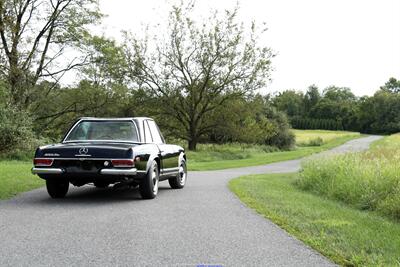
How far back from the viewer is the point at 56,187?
10852 millimetres

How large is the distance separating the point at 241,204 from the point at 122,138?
295cm

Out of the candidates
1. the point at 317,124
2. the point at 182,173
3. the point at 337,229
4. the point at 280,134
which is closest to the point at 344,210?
the point at 337,229

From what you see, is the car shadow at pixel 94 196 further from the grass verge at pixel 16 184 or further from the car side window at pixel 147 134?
the car side window at pixel 147 134

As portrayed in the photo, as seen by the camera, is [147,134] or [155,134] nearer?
[147,134]

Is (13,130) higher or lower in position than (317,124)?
lower

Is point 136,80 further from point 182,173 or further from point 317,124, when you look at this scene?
point 317,124

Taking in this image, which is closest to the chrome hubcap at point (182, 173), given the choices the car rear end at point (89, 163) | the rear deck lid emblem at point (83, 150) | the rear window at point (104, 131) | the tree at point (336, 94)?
the rear window at point (104, 131)

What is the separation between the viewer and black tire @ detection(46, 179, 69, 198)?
1072 centimetres

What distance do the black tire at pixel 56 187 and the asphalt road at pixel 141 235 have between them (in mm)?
348

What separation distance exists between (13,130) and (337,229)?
22145 millimetres

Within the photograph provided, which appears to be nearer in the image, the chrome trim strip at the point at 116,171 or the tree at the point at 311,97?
the chrome trim strip at the point at 116,171

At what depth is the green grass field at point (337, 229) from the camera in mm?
5764

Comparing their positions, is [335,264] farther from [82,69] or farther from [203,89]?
[203,89]

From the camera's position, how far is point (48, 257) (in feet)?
18.0
